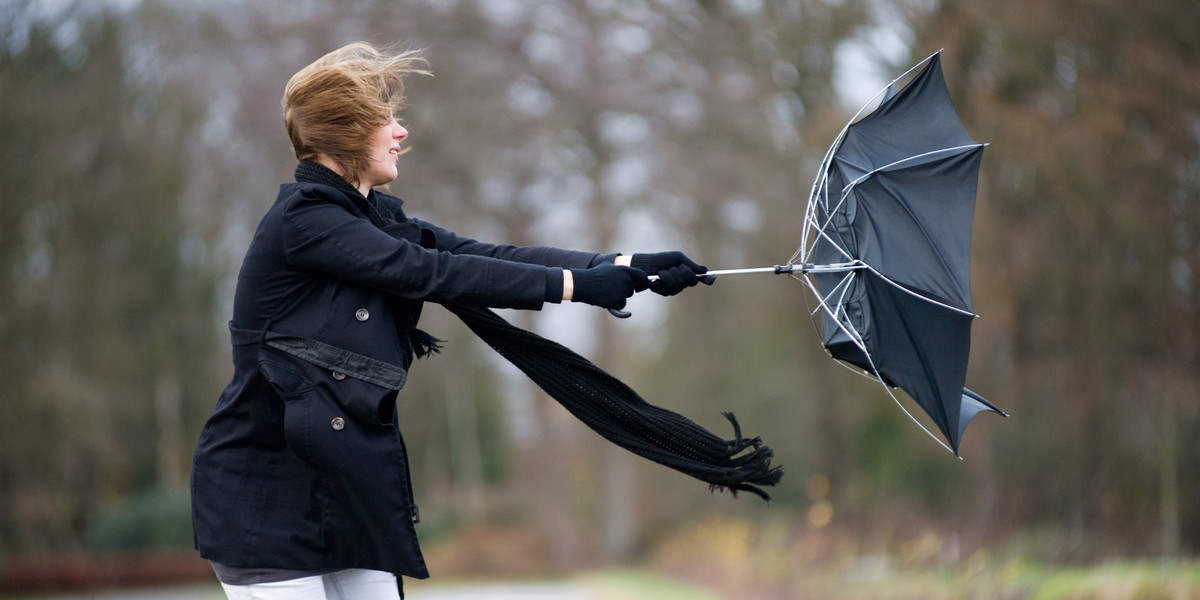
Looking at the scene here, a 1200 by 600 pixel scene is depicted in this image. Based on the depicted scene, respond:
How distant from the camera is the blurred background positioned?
10078 millimetres

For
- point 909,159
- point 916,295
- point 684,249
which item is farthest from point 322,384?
point 684,249

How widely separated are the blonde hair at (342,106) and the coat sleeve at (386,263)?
163 mm

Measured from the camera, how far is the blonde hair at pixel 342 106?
2797mm

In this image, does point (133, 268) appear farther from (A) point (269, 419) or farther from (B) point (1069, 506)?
(A) point (269, 419)

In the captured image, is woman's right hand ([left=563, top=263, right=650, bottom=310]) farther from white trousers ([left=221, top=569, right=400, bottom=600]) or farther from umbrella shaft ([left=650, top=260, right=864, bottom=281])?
white trousers ([left=221, top=569, right=400, bottom=600])

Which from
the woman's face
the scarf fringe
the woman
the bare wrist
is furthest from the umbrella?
the woman's face

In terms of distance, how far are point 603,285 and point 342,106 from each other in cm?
84

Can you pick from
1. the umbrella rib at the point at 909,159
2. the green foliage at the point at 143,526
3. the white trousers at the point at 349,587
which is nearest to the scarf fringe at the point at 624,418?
the white trousers at the point at 349,587

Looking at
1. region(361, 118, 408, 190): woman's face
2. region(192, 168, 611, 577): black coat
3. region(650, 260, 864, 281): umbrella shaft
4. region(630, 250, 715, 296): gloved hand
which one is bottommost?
region(192, 168, 611, 577): black coat

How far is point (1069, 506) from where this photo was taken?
11.6 m

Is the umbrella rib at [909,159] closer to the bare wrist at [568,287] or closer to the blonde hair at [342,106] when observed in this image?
the bare wrist at [568,287]

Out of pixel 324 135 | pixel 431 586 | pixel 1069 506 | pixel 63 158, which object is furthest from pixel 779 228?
pixel 324 135

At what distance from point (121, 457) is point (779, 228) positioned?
1329cm

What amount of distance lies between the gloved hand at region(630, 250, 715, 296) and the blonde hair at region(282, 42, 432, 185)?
33.4 inches
